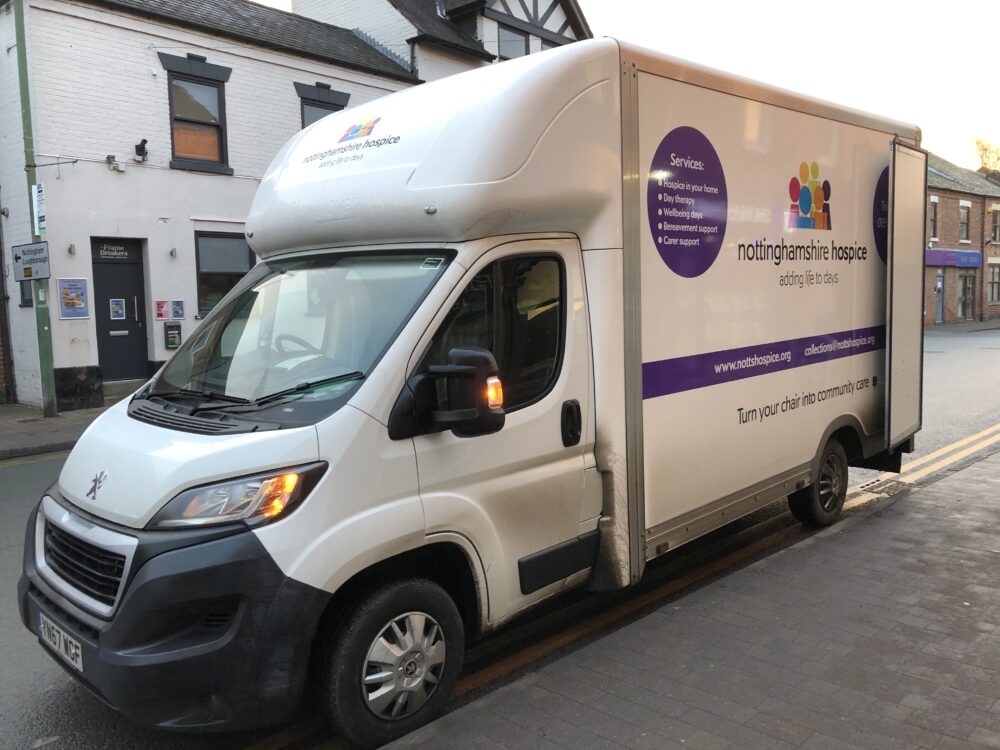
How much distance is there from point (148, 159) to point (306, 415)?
505 inches

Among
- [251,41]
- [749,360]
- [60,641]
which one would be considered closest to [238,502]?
[60,641]

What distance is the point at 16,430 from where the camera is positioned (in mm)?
11375

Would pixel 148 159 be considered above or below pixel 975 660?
above

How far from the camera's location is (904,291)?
6324 mm

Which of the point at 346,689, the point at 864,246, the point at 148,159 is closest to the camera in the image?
the point at 346,689

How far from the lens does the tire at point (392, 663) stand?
3010mm

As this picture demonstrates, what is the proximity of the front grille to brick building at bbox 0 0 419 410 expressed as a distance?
10.5m

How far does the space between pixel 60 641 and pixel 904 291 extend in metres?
6.14

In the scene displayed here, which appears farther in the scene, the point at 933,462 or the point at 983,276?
the point at 983,276

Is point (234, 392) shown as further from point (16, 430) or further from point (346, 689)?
point (16, 430)

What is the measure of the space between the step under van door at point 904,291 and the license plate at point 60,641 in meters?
5.71

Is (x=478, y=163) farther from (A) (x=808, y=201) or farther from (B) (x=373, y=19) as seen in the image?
(B) (x=373, y=19)

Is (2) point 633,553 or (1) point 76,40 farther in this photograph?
(1) point 76,40

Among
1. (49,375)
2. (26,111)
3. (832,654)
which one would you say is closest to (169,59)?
(26,111)
